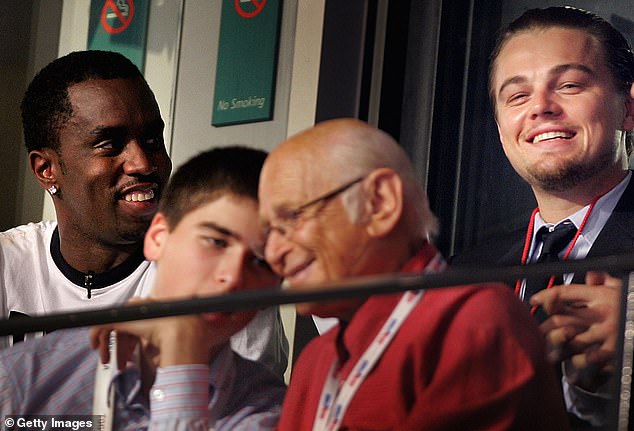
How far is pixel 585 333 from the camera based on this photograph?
73 cm

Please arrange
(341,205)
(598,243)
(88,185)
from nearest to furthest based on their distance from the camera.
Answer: (341,205) → (598,243) → (88,185)

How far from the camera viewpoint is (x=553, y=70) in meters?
1.31

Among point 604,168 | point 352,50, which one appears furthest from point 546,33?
point 352,50

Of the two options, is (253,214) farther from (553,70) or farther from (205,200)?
(553,70)

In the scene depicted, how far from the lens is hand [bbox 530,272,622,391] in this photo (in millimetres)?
725

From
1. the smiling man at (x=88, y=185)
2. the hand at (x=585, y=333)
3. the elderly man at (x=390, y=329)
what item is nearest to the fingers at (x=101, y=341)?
the elderly man at (x=390, y=329)

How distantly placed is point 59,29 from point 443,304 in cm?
132

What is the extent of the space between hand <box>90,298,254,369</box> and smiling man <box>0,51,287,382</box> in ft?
1.69

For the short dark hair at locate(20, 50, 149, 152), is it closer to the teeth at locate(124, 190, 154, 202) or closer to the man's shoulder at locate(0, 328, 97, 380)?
the teeth at locate(124, 190, 154, 202)

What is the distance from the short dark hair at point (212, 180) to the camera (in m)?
1.00

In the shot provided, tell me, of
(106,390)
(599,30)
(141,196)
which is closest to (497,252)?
(599,30)

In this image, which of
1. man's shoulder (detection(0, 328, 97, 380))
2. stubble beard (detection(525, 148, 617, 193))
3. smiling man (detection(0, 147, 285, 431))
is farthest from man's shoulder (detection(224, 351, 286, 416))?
stubble beard (detection(525, 148, 617, 193))

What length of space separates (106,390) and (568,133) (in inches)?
26.3

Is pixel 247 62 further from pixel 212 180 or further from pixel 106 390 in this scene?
pixel 106 390
